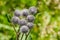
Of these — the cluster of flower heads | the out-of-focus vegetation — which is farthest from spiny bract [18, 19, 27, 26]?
the out-of-focus vegetation

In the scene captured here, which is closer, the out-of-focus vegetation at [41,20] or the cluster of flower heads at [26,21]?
the cluster of flower heads at [26,21]

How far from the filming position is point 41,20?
2.82 meters

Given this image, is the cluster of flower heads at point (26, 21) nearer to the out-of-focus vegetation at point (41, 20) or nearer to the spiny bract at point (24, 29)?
the spiny bract at point (24, 29)

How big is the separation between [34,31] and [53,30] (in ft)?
0.76

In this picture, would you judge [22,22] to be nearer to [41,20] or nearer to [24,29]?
[24,29]

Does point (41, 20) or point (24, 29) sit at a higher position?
point (24, 29)

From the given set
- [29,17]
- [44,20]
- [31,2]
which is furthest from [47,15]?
[29,17]

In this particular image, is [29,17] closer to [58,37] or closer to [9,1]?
[58,37]

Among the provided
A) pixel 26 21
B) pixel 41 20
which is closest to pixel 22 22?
pixel 26 21

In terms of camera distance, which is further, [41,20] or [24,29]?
[41,20]

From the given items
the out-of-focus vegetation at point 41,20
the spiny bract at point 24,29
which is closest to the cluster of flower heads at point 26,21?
the spiny bract at point 24,29

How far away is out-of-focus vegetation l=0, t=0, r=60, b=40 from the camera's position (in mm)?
2672

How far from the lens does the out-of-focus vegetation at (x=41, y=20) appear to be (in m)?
2.67

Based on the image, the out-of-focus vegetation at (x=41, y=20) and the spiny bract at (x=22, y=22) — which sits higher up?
the spiny bract at (x=22, y=22)
